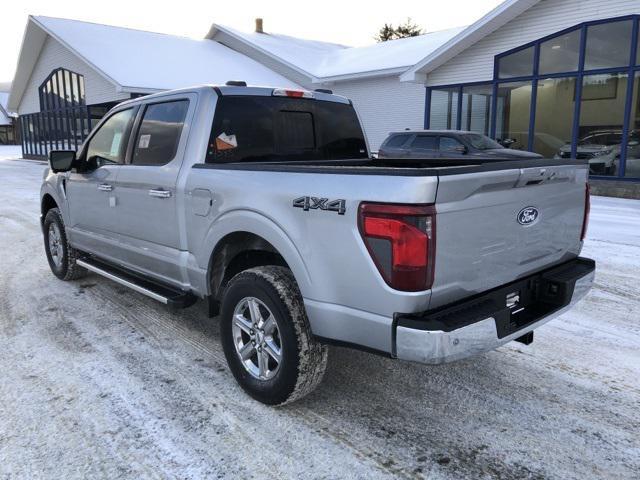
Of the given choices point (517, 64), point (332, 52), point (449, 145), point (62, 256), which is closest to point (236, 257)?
point (62, 256)

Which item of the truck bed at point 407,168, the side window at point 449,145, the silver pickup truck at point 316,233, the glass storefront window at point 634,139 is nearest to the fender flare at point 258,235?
the silver pickup truck at point 316,233

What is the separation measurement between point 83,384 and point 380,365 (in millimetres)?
1985

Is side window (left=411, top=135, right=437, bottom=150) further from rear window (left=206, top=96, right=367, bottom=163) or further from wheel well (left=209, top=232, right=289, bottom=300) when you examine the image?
wheel well (left=209, top=232, right=289, bottom=300)

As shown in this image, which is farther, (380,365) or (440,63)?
(440,63)

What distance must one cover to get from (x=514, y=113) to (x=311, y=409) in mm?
15470

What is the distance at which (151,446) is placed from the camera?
2.80 metres

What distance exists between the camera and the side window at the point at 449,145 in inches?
511

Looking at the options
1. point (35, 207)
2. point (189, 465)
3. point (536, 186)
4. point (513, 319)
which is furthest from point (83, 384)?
point (35, 207)

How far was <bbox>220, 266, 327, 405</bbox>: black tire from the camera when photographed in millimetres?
2951

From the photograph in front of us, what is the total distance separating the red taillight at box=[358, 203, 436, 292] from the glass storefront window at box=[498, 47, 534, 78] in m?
15.4

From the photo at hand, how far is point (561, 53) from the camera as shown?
15148 millimetres

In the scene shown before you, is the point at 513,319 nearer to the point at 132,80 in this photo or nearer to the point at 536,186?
the point at 536,186

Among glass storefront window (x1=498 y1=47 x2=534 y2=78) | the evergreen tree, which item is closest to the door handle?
glass storefront window (x1=498 y1=47 x2=534 y2=78)

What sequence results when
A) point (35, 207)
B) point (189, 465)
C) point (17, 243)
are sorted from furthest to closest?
1. point (35, 207)
2. point (17, 243)
3. point (189, 465)
